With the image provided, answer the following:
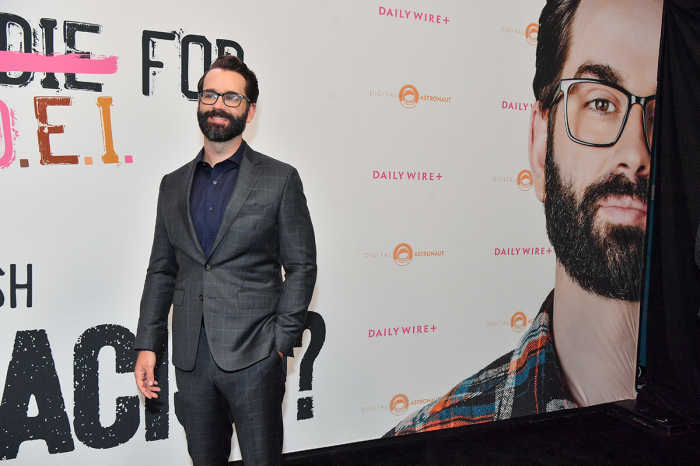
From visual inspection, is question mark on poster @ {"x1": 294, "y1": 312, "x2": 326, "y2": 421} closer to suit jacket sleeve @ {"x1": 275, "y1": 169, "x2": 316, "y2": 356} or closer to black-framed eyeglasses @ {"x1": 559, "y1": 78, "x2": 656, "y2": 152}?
suit jacket sleeve @ {"x1": 275, "y1": 169, "x2": 316, "y2": 356}

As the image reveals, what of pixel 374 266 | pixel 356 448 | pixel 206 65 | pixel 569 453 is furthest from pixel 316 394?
pixel 206 65

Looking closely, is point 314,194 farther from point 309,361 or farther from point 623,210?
point 623,210

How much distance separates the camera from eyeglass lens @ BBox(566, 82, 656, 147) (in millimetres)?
2906

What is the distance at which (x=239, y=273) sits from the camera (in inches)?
62.7

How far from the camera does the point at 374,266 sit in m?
2.59

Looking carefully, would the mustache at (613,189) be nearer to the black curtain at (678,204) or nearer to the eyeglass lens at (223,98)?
the black curtain at (678,204)

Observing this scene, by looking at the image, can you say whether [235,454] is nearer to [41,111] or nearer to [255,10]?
[41,111]

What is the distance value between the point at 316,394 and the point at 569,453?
54.7 inches

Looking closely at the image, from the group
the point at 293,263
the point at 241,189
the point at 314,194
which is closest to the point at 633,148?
the point at 314,194

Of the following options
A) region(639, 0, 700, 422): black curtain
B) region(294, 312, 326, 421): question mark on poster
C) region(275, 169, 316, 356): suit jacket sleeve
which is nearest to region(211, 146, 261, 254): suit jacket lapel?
region(275, 169, 316, 356): suit jacket sleeve

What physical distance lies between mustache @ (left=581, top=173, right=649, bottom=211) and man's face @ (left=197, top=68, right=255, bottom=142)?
7.34ft

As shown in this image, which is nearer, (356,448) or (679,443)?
(356,448)

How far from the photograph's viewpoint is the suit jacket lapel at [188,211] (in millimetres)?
1576

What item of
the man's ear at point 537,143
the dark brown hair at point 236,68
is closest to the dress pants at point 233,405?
the dark brown hair at point 236,68
